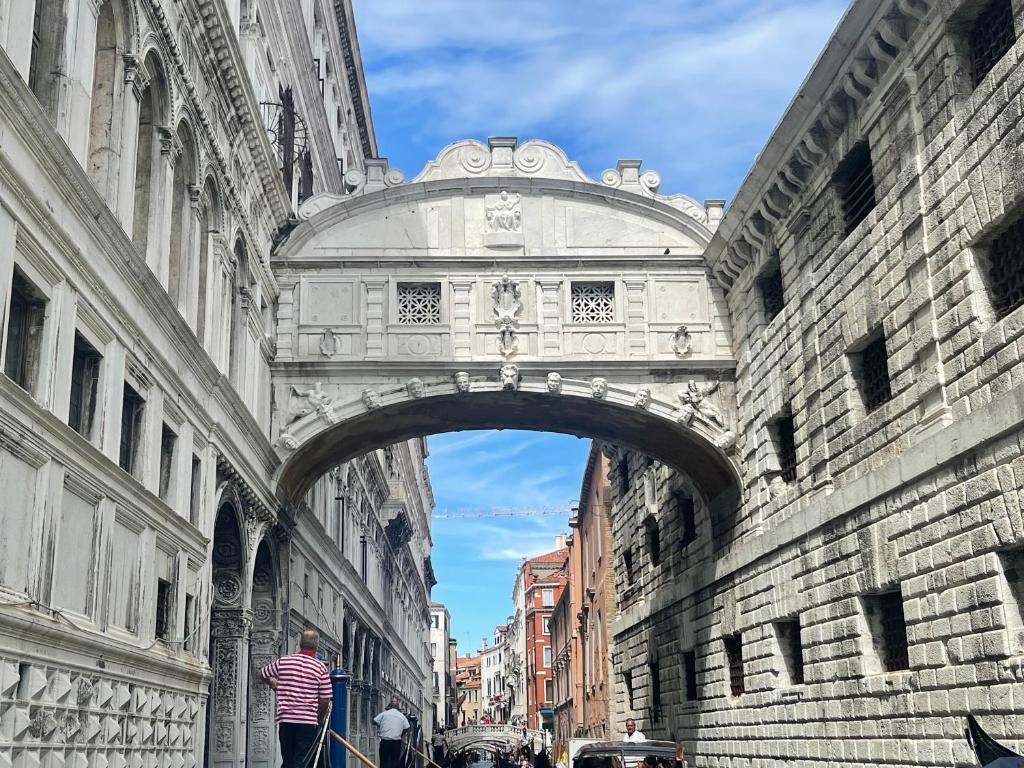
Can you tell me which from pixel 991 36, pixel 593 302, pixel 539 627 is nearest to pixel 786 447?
pixel 593 302

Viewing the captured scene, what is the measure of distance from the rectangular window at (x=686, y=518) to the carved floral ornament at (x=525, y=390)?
161 inches

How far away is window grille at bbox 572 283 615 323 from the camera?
21.1 metres

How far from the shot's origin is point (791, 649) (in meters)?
18.5

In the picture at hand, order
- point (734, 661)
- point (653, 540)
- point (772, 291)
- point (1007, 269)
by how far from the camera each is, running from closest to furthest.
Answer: point (1007, 269) < point (772, 291) < point (734, 661) < point (653, 540)

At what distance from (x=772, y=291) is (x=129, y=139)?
10.4 m

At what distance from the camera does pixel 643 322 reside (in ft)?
68.7

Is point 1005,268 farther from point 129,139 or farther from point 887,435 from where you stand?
point 129,139

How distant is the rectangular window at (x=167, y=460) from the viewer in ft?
46.7

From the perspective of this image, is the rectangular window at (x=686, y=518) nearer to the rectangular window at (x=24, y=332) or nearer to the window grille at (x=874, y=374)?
the window grille at (x=874, y=374)

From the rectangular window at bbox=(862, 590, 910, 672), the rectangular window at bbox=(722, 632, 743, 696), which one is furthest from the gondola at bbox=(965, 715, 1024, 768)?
the rectangular window at bbox=(722, 632, 743, 696)

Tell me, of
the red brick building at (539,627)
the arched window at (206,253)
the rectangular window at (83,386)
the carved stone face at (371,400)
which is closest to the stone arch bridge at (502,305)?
Answer: the carved stone face at (371,400)

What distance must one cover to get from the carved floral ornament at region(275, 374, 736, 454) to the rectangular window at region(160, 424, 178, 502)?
19.3 feet

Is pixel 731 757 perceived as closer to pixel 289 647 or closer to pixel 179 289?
pixel 289 647

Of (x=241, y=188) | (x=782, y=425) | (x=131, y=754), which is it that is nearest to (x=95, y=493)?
(x=131, y=754)
